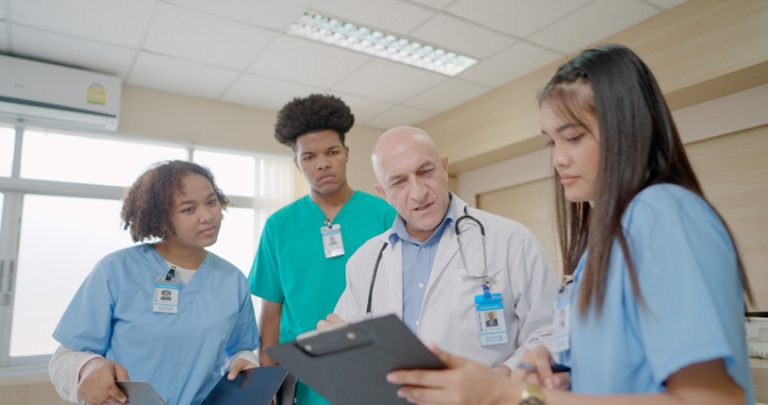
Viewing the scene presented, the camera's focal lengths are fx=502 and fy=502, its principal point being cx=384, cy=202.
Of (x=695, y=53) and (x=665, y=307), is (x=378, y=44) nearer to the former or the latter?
(x=695, y=53)

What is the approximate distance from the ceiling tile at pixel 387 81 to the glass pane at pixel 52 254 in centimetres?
228

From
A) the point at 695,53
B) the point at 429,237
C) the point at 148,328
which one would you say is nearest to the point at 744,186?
the point at 695,53

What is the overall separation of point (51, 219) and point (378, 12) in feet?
10.1

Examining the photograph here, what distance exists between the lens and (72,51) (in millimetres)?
3553

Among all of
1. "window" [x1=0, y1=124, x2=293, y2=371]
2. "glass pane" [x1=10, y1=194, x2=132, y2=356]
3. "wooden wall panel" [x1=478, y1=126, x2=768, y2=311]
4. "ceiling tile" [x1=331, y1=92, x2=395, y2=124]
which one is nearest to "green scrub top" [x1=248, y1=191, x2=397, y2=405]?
"window" [x1=0, y1=124, x2=293, y2=371]

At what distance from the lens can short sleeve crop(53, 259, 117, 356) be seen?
148 cm

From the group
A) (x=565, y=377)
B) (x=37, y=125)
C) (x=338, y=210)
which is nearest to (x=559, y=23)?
(x=338, y=210)

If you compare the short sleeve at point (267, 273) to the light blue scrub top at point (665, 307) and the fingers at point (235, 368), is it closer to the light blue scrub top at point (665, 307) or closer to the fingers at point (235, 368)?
the fingers at point (235, 368)

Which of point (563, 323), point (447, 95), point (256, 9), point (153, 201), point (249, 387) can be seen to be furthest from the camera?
point (447, 95)

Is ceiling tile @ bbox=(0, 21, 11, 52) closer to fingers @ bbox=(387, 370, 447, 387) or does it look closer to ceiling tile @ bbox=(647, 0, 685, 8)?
fingers @ bbox=(387, 370, 447, 387)

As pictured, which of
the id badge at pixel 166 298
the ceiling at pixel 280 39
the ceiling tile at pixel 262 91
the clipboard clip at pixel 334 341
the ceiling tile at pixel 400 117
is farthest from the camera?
the ceiling tile at pixel 400 117

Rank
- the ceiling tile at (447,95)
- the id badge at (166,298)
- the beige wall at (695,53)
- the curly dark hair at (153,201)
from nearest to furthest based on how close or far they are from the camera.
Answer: the id badge at (166,298) < the curly dark hair at (153,201) < the beige wall at (695,53) < the ceiling tile at (447,95)

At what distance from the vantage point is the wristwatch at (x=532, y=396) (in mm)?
734

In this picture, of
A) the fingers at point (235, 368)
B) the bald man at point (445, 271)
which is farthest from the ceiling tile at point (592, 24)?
the fingers at point (235, 368)
